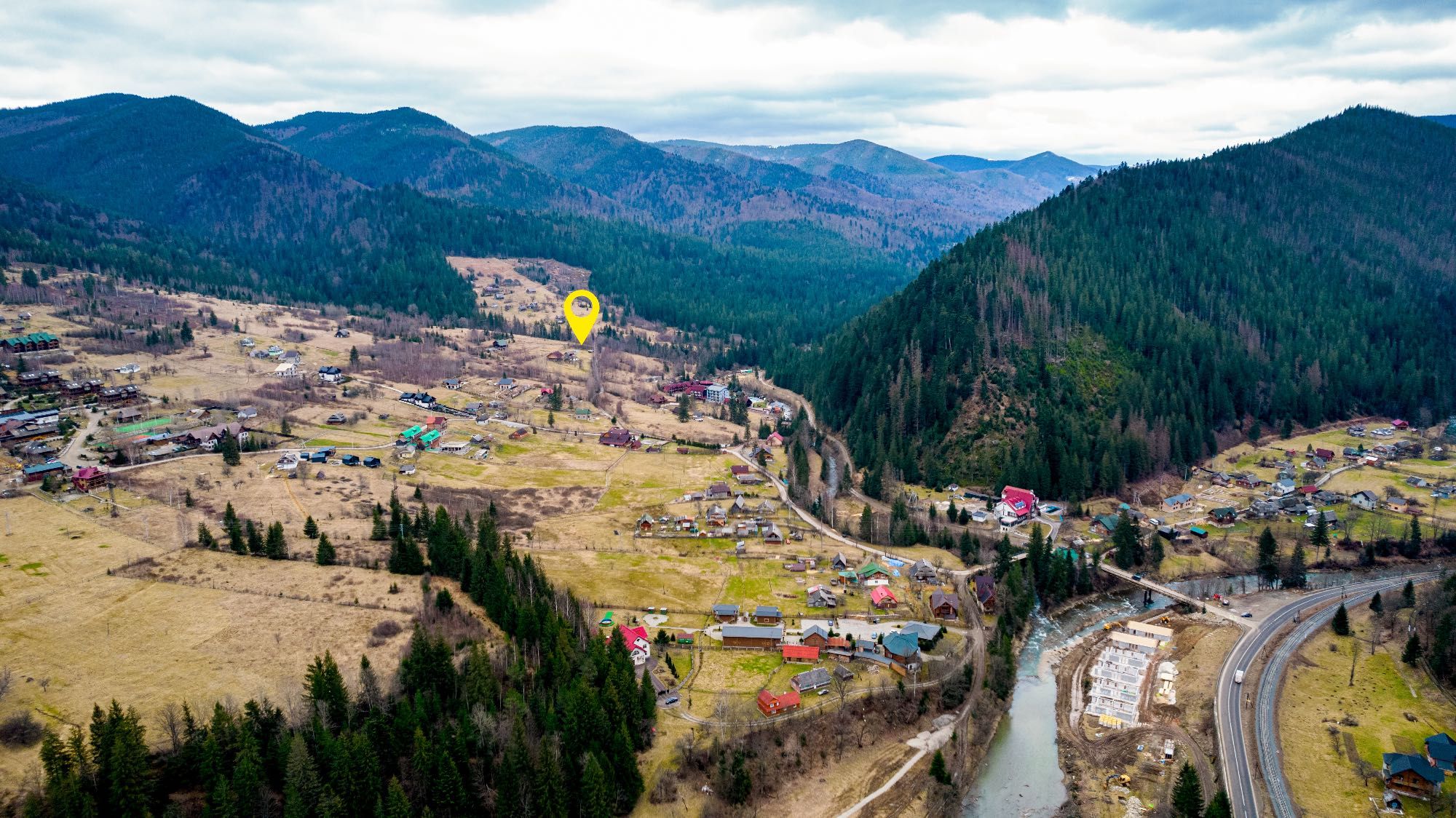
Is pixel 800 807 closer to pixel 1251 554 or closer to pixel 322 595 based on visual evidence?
pixel 322 595

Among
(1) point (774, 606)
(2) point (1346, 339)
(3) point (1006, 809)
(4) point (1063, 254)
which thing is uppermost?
(4) point (1063, 254)

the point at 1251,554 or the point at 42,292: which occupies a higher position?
the point at 42,292

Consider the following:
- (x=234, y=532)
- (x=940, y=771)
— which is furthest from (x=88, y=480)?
(x=940, y=771)

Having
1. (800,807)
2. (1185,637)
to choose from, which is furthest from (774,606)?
(1185,637)

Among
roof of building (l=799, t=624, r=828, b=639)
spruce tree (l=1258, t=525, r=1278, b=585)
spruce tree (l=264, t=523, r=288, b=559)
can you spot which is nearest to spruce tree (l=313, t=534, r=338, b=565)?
spruce tree (l=264, t=523, r=288, b=559)

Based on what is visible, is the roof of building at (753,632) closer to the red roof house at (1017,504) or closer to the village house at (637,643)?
the village house at (637,643)

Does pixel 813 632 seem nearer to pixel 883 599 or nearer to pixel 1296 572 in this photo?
pixel 883 599
